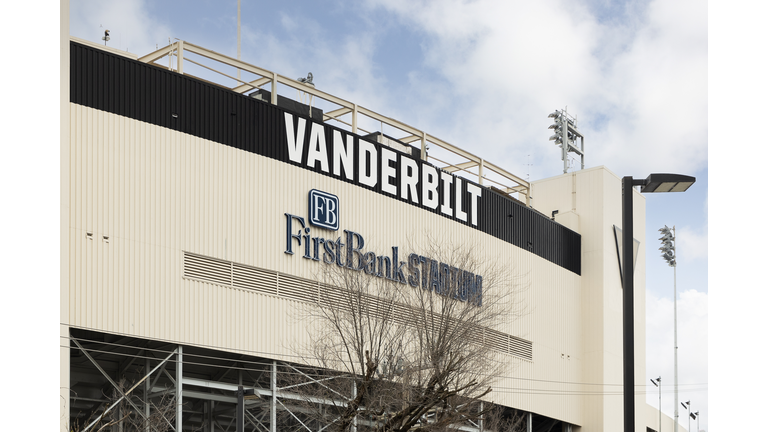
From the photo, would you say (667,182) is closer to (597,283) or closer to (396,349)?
(396,349)

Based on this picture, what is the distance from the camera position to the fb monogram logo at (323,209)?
109ft

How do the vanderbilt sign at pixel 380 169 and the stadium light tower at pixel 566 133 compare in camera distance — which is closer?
the vanderbilt sign at pixel 380 169

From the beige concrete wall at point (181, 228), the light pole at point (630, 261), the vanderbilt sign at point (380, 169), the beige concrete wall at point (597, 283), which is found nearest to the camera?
the light pole at point (630, 261)

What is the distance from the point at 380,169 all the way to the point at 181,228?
10.2 meters

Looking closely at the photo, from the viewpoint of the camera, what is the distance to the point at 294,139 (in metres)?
33.1

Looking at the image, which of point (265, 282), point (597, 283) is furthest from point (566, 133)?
point (265, 282)

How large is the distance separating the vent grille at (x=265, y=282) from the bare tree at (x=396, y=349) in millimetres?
154

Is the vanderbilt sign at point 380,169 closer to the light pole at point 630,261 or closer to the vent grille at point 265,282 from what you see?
the vent grille at point 265,282

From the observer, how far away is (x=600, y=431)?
157 feet

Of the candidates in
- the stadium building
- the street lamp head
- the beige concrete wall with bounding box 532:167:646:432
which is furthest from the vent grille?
the beige concrete wall with bounding box 532:167:646:432

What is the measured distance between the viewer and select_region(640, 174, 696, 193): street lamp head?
1389 centimetres

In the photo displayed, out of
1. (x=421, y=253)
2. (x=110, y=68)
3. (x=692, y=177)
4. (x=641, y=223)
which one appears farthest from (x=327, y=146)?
(x=641, y=223)

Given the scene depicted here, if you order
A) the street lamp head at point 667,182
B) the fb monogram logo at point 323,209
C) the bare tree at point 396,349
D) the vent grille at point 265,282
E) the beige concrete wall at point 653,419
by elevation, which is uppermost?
the fb monogram logo at point 323,209

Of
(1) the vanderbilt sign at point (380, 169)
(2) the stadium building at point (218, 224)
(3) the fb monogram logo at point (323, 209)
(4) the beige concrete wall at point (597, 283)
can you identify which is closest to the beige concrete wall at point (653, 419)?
(4) the beige concrete wall at point (597, 283)
